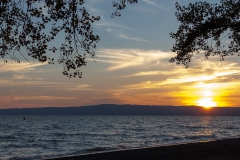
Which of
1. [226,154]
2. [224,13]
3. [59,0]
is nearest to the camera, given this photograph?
[59,0]

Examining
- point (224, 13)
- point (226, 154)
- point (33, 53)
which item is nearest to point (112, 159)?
point (226, 154)

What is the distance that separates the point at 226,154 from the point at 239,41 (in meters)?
6.12

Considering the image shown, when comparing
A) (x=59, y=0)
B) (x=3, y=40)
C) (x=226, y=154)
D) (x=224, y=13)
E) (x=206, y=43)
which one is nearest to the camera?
(x=59, y=0)

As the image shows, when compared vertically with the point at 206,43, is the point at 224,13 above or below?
above

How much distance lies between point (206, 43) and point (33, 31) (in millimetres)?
9984

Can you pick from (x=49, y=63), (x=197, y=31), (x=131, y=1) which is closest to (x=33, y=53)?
(x=49, y=63)

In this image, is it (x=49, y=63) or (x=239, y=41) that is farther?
(x=239, y=41)

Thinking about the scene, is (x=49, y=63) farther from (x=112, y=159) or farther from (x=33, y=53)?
(x=112, y=159)

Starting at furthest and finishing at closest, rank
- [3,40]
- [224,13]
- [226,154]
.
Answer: [226,154], [224,13], [3,40]

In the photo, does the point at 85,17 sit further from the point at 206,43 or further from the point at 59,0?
the point at 206,43

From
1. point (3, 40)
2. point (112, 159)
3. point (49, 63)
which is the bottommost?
Answer: point (112, 159)

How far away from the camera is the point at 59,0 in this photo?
9789mm

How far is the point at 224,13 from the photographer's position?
16516 mm

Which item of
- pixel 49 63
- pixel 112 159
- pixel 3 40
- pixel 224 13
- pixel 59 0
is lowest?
pixel 112 159
